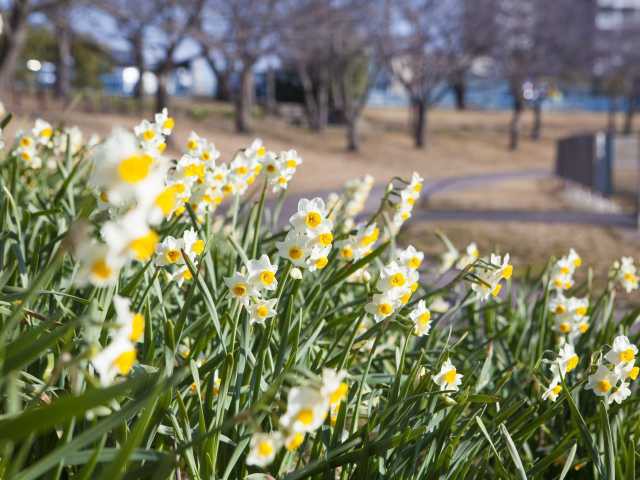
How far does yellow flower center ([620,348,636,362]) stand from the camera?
79.4 inches

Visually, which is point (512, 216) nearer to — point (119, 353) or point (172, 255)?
point (172, 255)

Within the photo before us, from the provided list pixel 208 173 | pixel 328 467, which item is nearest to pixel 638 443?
pixel 328 467

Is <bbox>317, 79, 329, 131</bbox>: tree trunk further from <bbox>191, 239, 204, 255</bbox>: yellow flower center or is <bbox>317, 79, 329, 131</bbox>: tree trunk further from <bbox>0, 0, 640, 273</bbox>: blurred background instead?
<bbox>191, 239, 204, 255</bbox>: yellow flower center

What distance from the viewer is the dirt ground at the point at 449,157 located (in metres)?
9.34

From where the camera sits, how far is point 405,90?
116 ft

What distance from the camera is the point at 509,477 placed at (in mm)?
1892

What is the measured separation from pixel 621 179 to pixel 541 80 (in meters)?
19.0

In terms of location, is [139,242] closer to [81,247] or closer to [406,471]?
[81,247]

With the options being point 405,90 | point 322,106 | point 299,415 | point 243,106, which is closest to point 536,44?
point 405,90

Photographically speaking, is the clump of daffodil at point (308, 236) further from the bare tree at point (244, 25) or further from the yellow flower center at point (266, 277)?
the bare tree at point (244, 25)

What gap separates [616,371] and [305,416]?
1170mm

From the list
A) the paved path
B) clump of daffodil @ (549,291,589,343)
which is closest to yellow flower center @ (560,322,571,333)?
clump of daffodil @ (549,291,589,343)

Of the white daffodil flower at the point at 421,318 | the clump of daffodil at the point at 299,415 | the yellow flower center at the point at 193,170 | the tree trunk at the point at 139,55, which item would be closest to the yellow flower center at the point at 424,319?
the white daffodil flower at the point at 421,318

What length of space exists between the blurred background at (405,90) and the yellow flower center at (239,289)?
2.50 m
